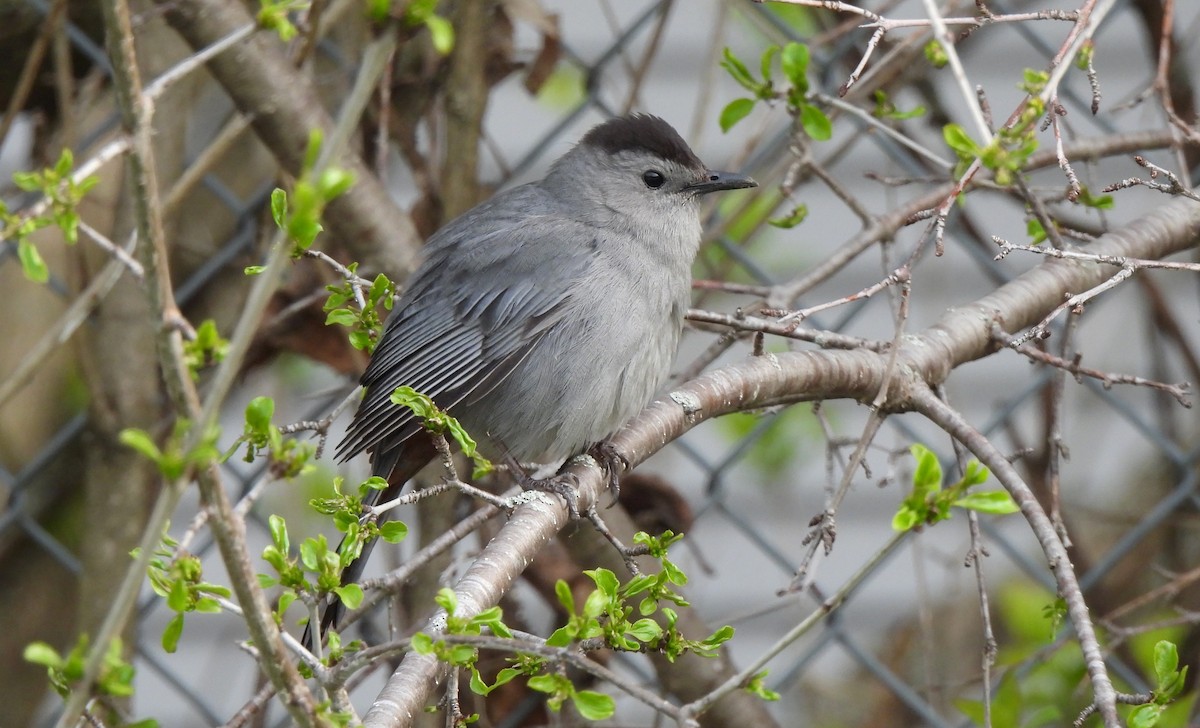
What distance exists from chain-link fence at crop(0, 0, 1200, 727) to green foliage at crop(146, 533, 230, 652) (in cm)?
96

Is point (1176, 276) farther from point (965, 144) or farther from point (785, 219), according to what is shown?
point (965, 144)

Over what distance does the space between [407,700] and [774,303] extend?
5.35 feet

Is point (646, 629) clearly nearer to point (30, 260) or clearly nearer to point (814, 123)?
point (30, 260)

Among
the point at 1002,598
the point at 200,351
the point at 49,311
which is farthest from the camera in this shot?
the point at 1002,598

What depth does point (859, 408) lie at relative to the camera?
611cm

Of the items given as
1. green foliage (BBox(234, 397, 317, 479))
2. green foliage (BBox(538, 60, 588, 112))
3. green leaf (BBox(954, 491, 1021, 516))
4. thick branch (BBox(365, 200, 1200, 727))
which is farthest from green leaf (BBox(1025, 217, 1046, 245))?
green foliage (BBox(538, 60, 588, 112))

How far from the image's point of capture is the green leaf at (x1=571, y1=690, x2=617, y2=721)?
1.64m

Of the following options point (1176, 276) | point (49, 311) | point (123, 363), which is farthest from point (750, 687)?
point (1176, 276)

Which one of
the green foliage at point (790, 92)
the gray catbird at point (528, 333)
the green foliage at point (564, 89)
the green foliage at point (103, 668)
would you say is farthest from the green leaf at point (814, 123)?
the green foliage at point (564, 89)

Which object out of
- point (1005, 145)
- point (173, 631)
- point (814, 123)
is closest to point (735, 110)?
point (814, 123)

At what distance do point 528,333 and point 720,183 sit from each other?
2.51 feet

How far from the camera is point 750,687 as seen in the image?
1.84m

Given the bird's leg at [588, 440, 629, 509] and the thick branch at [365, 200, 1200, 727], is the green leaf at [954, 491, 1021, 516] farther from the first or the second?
the bird's leg at [588, 440, 629, 509]

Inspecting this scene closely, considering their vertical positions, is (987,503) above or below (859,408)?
below
